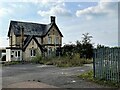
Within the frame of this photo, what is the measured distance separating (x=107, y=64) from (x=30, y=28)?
41664mm

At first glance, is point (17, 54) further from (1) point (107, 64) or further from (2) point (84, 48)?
(1) point (107, 64)

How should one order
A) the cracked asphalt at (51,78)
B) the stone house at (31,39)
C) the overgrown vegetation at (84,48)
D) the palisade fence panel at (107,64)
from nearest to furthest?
1. the cracked asphalt at (51,78)
2. the palisade fence panel at (107,64)
3. the overgrown vegetation at (84,48)
4. the stone house at (31,39)

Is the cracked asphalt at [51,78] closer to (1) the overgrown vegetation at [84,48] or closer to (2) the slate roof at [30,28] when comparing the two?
(1) the overgrown vegetation at [84,48]

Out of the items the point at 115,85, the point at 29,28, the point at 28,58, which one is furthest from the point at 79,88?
the point at 29,28

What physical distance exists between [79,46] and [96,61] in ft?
90.2

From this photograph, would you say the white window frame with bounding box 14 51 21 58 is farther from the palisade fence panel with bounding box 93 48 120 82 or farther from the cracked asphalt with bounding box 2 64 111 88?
the palisade fence panel with bounding box 93 48 120 82

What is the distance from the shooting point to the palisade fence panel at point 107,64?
14.1 m

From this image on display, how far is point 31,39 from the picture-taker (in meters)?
51.5

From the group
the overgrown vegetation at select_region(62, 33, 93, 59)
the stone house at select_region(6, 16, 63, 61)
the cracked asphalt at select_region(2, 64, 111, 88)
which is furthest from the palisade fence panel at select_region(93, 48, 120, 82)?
the stone house at select_region(6, 16, 63, 61)

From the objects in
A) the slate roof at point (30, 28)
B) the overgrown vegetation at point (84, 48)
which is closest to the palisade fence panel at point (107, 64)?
the overgrown vegetation at point (84, 48)

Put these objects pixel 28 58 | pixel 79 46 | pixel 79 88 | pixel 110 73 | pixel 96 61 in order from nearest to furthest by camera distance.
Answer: pixel 79 88, pixel 110 73, pixel 96 61, pixel 79 46, pixel 28 58

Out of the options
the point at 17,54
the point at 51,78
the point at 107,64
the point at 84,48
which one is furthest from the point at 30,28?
the point at 107,64

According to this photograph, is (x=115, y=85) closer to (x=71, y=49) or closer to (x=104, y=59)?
→ (x=104, y=59)

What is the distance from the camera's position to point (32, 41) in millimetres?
52000
